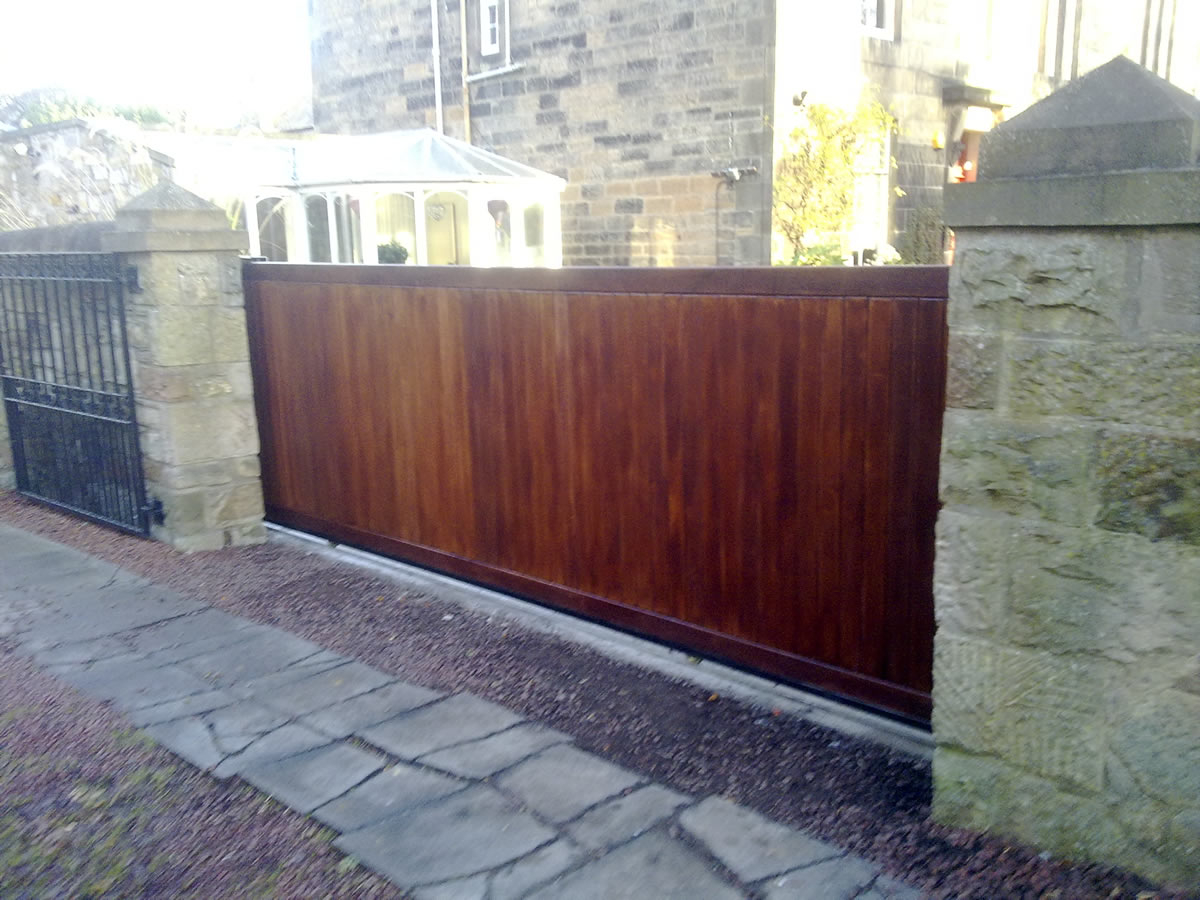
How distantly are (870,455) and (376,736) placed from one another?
6.46 feet

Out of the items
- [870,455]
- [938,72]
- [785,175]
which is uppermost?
[938,72]

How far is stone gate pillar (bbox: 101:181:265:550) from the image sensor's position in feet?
19.9

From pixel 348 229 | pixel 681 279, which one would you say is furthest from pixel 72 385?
→ pixel 348 229

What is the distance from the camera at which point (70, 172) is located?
45.9 ft

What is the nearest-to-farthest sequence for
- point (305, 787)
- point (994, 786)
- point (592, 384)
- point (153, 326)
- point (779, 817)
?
point (994, 786), point (779, 817), point (305, 787), point (592, 384), point (153, 326)

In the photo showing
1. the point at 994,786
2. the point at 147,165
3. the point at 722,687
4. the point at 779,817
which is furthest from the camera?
the point at 147,165

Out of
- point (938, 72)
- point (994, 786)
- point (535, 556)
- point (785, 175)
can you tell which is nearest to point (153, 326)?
point (535, 556)

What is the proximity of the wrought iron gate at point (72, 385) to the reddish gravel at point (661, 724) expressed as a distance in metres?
0.96

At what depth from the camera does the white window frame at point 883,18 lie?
13316mm

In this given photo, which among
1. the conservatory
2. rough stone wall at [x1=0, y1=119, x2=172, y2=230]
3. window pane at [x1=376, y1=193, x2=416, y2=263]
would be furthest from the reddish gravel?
window pane at [x1=376, y1=193, x2=416, y2=263]

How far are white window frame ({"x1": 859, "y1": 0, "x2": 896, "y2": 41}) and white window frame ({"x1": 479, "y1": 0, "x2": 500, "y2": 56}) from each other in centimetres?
497

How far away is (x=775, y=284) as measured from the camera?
152 inches

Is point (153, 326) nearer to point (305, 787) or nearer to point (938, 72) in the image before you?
point (305, 787)

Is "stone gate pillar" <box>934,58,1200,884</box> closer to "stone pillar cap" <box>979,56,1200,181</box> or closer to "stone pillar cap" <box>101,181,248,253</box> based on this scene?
"stone pillar cap" <box>979,56,1200,181</box>
